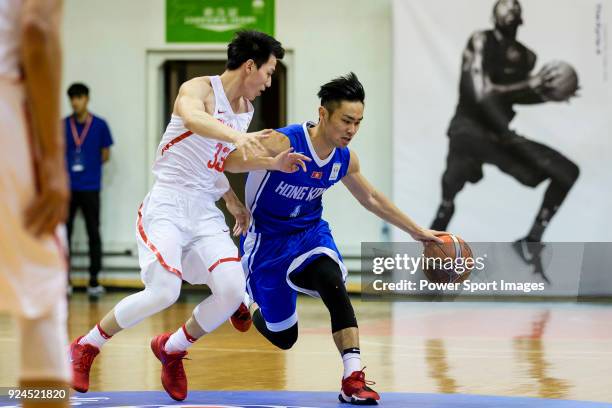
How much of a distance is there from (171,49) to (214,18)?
59 centimetres

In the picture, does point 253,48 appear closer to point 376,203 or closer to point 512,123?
point 376,203

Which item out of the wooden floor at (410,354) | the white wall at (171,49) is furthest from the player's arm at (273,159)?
the white wall at (171,49)

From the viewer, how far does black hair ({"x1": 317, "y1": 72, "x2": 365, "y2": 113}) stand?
545 centimetres

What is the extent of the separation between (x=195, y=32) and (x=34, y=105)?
10.2m

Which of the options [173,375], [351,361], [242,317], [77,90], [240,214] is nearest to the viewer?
[351,361]

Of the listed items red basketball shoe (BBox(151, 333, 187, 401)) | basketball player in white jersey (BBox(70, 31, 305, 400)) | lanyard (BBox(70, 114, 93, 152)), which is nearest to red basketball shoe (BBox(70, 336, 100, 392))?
basketball player in white jersey (BBox(70, 31, 305, 400))

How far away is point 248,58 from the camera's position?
5652 millimetres

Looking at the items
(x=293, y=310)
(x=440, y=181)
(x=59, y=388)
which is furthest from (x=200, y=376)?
(x=440, y=181)

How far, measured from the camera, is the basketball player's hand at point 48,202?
8.20ft

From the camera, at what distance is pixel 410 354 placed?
7.57 metres

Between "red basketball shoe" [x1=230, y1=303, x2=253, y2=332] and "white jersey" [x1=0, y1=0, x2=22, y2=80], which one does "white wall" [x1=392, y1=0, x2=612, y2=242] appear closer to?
"red basketball shoe" [x1=230, y1=303, x2=253, y2=332]

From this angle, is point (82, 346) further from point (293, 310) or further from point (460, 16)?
point (460, 16)

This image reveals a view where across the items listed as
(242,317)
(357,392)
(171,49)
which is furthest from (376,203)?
(171,49)

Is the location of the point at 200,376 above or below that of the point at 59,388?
below
